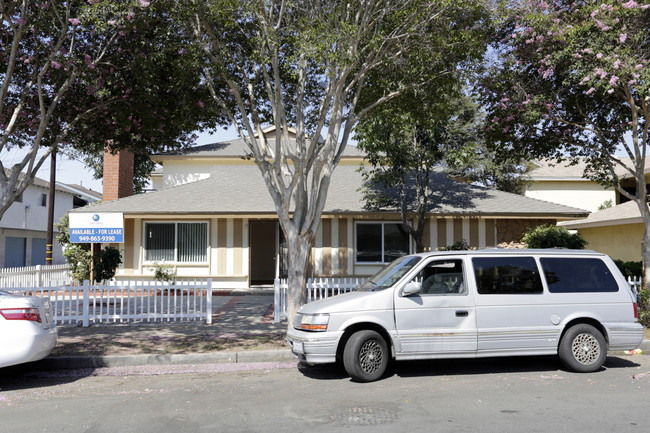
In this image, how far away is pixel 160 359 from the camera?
8.21 meters

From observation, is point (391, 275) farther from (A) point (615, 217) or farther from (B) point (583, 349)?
(A) point (615, 217)

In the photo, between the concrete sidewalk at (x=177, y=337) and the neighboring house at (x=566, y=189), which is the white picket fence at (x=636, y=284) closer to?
the concrete sidewalk at (x=177, y=337)

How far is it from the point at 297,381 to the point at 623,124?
32.7 feet

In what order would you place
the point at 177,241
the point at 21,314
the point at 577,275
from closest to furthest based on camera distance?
the point at 21,314
the point at 577,275
the point at 177,241

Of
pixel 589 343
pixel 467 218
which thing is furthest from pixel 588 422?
pixel 467 218

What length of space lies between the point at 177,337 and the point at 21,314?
3.23 meters

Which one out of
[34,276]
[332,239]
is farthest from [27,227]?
[332,239]

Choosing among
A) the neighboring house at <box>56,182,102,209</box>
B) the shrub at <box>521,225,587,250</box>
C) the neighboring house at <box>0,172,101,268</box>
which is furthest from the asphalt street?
the neighboring house at <box>56,182,102,209</box>

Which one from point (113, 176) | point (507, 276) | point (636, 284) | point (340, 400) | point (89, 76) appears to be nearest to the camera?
point (340, 400)

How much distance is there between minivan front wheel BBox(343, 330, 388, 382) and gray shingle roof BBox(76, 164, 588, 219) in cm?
972

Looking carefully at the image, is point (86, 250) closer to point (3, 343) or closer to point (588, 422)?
point (3, 343)

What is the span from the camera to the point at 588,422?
5.13 meters

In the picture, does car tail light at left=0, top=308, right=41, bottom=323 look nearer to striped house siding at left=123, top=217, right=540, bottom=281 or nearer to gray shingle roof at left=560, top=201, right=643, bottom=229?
striped house siding at left=123, top=217, right=540, bottom=281

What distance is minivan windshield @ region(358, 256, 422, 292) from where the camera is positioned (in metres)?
7.39
